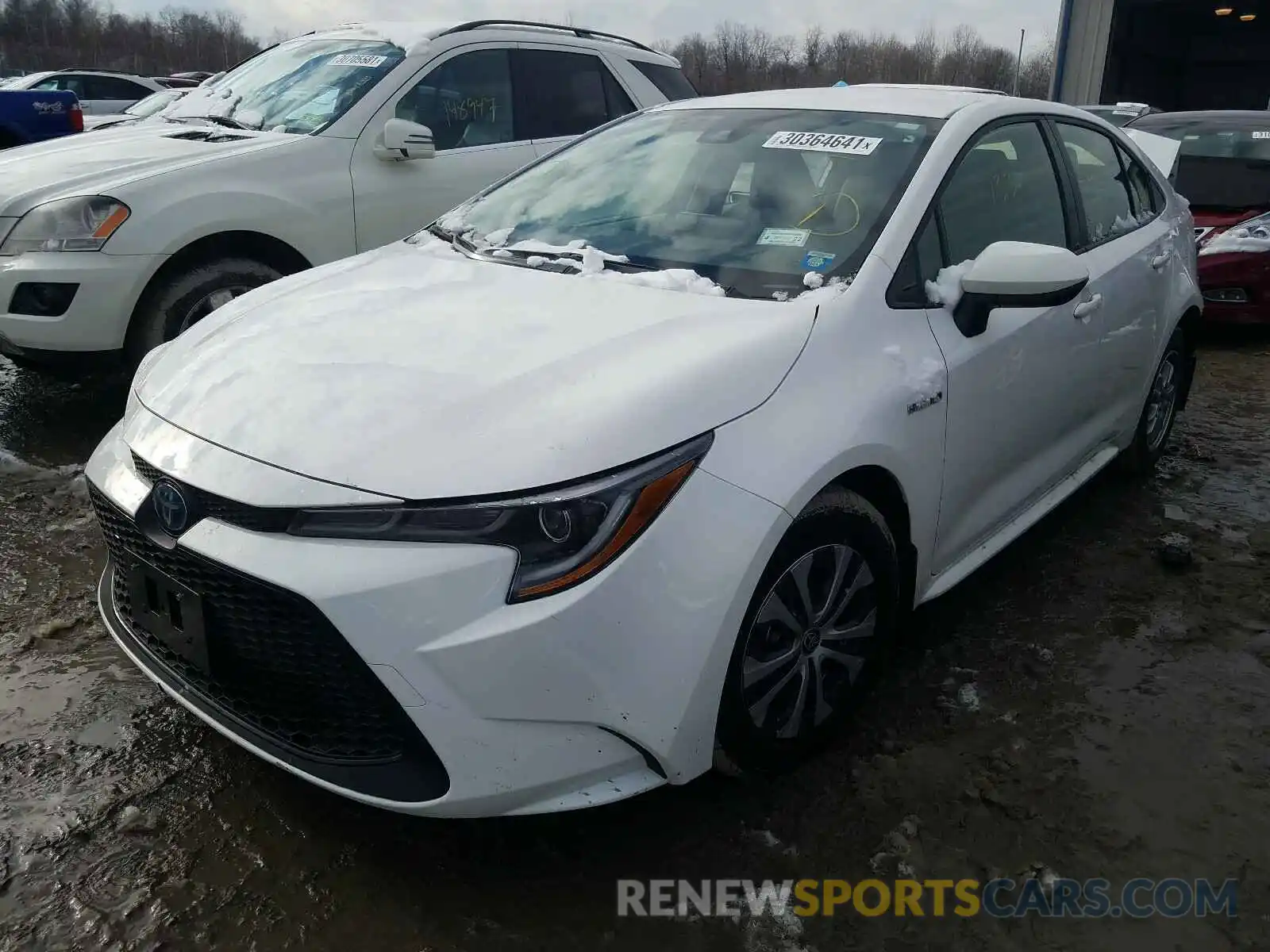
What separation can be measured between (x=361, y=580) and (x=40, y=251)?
10.3 ft

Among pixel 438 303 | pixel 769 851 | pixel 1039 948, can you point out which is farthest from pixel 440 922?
pixel 438 303

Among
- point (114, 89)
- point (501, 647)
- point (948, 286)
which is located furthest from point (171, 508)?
point (114, 89)

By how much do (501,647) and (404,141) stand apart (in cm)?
349

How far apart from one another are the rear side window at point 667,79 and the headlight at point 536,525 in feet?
15.3

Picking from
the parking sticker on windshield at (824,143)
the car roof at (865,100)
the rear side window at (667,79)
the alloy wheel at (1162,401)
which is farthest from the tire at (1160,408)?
the rear side window at (667,79)

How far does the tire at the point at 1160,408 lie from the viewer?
3965mm

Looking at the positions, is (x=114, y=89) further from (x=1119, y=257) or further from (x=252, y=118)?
(x=1119, y=257)

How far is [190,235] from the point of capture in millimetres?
4156

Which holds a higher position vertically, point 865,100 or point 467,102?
point 865,100

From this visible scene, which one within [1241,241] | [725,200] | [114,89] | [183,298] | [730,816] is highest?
[725,200]

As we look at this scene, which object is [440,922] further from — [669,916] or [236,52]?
[236,52]

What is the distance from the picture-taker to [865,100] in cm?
303

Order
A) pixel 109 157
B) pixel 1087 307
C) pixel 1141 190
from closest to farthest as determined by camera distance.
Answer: pixel 1087 307
pixel 1141 190
pixel 109 157

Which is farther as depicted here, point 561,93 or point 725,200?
point 561,93
